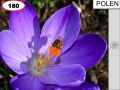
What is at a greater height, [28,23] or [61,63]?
[28,23]

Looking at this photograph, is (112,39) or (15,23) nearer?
(15,23)

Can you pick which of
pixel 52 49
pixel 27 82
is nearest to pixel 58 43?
pixel 52 49

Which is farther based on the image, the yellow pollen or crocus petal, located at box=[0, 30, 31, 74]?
the yellow pollen

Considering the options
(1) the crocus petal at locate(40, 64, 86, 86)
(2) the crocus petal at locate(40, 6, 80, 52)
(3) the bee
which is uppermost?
(2) the crocus petal at locate(40, 6, 80, 52)

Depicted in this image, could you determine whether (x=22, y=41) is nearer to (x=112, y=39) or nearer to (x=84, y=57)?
(x=84, y=57)

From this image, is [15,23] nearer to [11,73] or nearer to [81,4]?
[11,73]

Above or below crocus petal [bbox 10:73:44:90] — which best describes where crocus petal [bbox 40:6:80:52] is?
above

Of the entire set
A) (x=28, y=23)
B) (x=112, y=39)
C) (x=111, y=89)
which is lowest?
(x=111, y=89)

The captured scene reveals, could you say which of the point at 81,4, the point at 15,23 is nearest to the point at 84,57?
the point at 15,23
